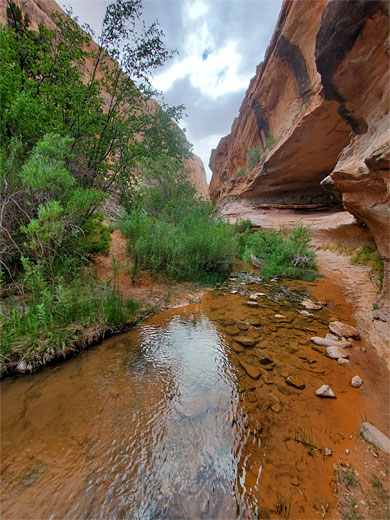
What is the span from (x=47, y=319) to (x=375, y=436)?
3277mm

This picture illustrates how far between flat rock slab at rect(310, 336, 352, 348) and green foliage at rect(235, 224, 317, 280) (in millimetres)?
3545

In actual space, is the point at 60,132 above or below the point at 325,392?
above

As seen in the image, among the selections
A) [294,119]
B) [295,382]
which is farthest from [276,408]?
[294,119]

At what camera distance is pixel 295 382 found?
200 cm

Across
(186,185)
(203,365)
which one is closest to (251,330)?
(203,365)

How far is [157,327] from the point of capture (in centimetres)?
309

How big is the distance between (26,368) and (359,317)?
4.66 m

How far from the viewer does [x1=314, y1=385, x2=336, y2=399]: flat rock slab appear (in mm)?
1801

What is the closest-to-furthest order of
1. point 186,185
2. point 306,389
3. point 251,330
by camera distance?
point 306,389
point 251,330
point 186,185

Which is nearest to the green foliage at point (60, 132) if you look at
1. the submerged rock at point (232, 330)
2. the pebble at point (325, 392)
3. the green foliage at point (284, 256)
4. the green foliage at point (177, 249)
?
the green foliage at point (177, 249)

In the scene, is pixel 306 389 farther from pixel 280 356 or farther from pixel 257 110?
pixel 257 110

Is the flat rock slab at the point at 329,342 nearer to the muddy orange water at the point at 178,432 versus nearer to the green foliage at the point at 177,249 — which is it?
the muddy orange water at the point at 178,432

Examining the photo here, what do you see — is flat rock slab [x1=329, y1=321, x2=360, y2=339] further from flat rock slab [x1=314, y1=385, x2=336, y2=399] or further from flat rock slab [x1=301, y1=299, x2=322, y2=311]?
flat rock slab [x1=314, y1=385, x2=336, y2=399]

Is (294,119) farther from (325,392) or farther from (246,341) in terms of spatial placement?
(325,392)
